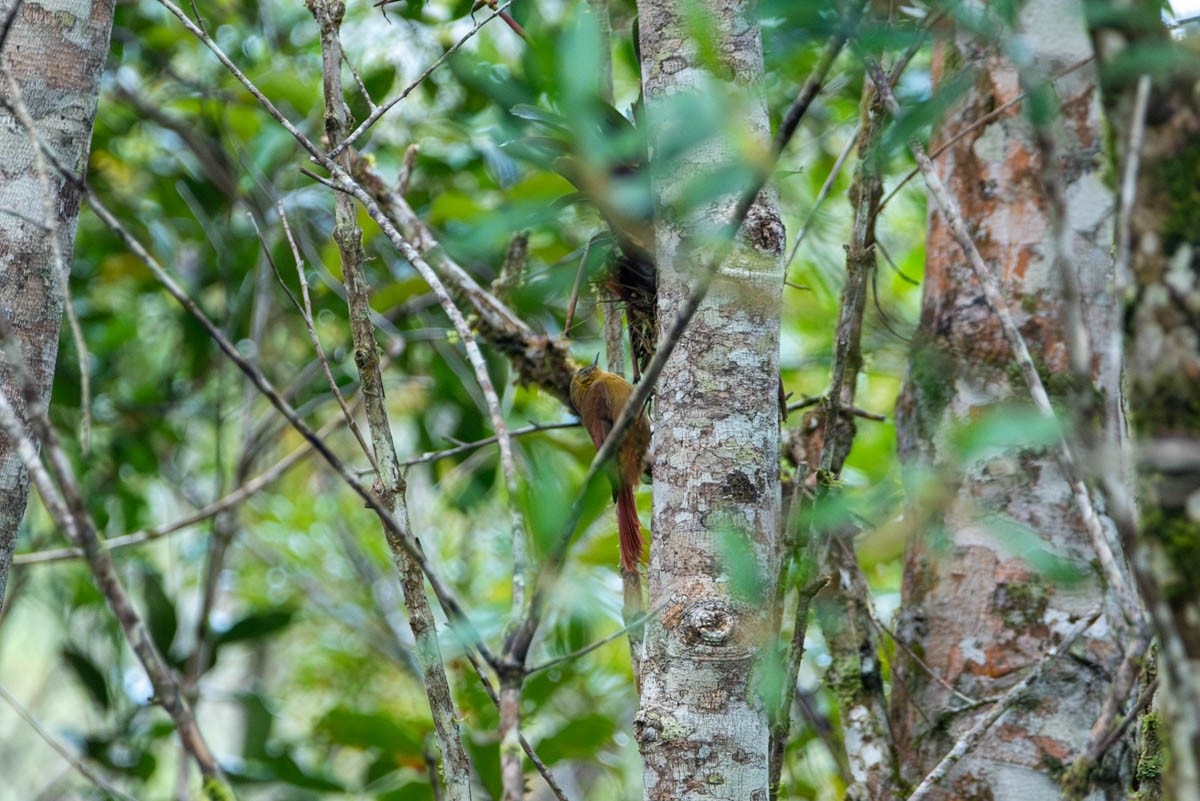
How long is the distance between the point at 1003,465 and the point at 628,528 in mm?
585

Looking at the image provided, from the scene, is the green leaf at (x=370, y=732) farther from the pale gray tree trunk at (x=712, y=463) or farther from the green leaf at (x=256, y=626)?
the pale gray tree trunk at (x=712, y=463)

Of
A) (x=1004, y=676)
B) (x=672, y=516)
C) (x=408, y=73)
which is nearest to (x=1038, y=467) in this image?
(x=1004, y=676)

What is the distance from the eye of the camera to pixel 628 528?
→ 1449 mm

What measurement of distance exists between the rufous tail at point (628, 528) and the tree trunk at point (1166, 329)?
825mm

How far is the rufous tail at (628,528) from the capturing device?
4.75ft

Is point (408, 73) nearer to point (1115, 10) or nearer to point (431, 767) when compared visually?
point (431, 767)

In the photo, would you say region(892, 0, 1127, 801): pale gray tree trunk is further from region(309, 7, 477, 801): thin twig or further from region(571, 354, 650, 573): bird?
region(309, 7, 477, 801): thin twig

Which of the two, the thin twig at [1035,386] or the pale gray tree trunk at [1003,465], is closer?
the thin twig at [1035,386]

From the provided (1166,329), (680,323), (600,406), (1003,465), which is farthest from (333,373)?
(1166,329)

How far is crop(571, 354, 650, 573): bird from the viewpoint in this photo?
1448 mm

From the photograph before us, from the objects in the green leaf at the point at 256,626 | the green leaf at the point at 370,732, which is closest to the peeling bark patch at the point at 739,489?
the green leaf at the point at 370,732

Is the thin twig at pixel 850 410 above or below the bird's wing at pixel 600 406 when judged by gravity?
above

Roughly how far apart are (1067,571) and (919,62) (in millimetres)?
1789

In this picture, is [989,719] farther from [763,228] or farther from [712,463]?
[763,228]
